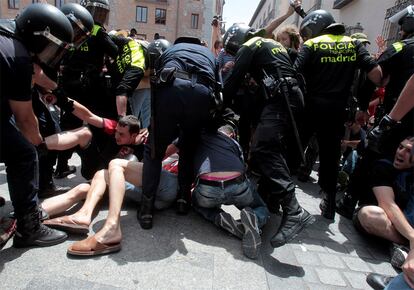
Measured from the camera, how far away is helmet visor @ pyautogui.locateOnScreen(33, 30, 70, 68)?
1945 mm

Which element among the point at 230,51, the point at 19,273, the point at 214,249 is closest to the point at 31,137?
the point at 19,273

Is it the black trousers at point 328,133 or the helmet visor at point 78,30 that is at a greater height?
the helmet visor at point 78,30

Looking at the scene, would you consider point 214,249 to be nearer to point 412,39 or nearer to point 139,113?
point 139,113

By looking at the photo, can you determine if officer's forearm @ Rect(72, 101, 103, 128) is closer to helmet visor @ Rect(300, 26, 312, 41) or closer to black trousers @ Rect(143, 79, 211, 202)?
black trousers @ Rect(143, 79, 211, 202)

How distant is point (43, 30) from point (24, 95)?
0.41 m

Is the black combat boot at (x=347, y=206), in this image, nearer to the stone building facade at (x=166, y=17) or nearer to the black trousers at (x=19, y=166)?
the black trousers at (x=19, y=166)

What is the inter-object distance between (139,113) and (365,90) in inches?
98.9

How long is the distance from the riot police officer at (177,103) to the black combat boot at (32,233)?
2.13 feet

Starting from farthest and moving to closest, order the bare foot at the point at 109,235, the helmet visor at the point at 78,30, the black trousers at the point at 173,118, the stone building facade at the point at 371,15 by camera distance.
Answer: the stone building facade at the point at 371,15, the helmet visor at the point at 78,30, the black trousers at the point at 173,118, the bare foot at the point at 109,235

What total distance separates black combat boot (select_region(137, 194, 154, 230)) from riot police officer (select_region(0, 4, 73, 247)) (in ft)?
2.12

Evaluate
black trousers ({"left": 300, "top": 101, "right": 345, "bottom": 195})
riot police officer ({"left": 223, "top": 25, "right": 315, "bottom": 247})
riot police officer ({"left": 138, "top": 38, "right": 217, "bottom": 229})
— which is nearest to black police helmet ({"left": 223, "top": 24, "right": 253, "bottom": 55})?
riot police officer ({"left": 223, "top": 25, "right": 315, "bottom": 247})

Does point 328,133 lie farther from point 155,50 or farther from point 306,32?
point 155,50

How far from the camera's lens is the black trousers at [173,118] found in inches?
94.9

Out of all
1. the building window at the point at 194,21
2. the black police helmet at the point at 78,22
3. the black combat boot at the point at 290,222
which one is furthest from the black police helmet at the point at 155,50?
the building window at the point at 194,21
